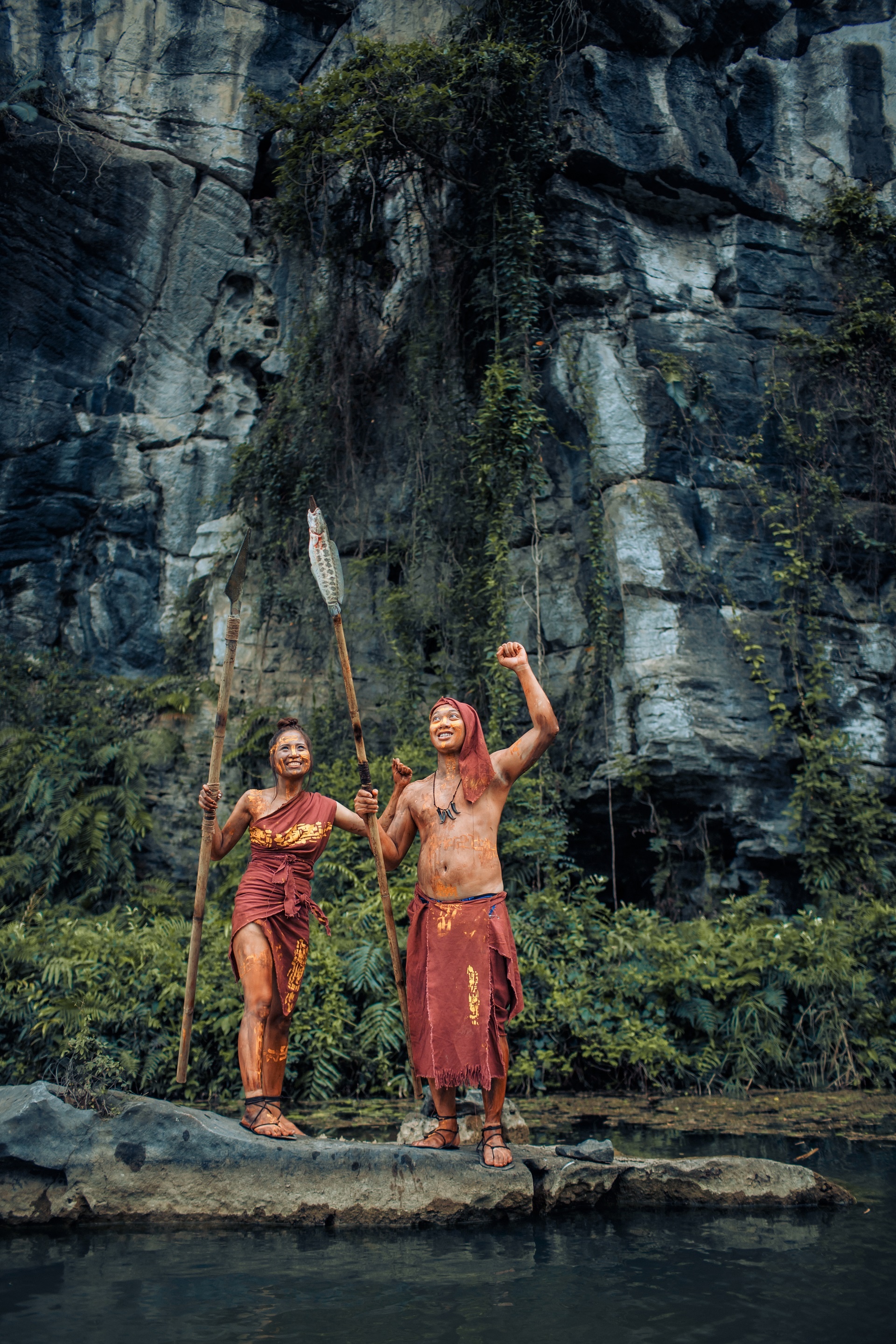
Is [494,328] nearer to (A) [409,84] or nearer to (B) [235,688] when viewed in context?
(A) [409,84]

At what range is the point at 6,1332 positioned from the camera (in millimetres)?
2494

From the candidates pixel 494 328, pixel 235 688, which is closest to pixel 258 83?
pixel 494 328

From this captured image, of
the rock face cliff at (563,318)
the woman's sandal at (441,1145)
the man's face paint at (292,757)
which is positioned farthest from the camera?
the rock face cliff at (563,318)

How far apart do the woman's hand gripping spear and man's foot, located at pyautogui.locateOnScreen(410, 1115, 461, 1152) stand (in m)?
0.19

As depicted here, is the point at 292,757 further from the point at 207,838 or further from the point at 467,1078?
the point at 467,1078

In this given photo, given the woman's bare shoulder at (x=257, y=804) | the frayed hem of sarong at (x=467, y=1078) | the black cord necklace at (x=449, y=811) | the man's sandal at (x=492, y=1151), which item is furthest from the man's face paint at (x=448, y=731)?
the man's sandal at (x=492, y=1151)

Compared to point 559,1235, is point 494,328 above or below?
above

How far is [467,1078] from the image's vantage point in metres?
3.86

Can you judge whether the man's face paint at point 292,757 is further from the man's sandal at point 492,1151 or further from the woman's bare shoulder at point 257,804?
the man's sandal at point 492,1151

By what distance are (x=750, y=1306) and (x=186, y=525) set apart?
8.75 meters

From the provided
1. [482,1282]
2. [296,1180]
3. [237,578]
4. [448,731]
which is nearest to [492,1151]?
[296,1180]

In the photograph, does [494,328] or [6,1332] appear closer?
[6,1332]

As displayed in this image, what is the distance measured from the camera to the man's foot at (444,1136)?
3941 mm

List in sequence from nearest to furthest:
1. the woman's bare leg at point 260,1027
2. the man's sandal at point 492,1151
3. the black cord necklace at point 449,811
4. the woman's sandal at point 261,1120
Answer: the man's sandal at point 492,1151 < the woman's sandal at point 261,1120 < the woman's bare leg at point 260,1027 < the black cord necklace at point 449,811
